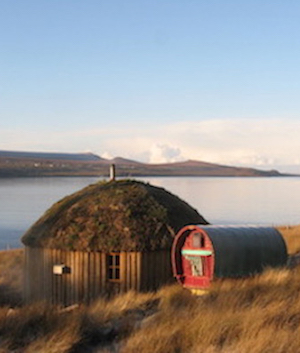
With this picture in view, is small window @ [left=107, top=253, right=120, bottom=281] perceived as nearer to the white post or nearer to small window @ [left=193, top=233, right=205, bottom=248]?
small window @ [left=193, top=233, right=205, bottom=248]

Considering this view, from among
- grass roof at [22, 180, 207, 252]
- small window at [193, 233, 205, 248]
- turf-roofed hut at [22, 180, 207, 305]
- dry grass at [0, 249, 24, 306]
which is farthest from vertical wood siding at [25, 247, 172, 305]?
dry grass at [0, 249, 24, 306]

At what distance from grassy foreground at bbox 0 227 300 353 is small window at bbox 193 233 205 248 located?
3.15 metres

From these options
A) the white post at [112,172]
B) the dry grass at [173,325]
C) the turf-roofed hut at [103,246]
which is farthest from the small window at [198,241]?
the white post at [112,172]

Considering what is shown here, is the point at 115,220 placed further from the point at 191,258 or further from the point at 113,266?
the point at 191,258

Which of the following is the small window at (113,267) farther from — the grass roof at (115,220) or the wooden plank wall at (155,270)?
the wooden plank wall at (155,270)

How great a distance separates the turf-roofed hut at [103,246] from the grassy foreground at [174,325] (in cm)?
530

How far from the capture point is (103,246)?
19.8 m

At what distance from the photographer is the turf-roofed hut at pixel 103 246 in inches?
779

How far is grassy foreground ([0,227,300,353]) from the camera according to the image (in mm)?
10055

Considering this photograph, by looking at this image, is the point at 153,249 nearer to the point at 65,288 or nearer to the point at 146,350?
the point at 65,288

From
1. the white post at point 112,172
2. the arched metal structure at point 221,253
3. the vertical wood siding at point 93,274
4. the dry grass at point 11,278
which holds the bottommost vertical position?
the dry grass at point 11,278

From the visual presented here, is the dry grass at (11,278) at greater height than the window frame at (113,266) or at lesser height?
lesser

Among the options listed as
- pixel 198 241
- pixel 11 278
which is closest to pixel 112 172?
pixel 198 241

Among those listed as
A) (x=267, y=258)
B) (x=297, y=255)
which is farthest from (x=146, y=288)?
(x=297, y=255)
